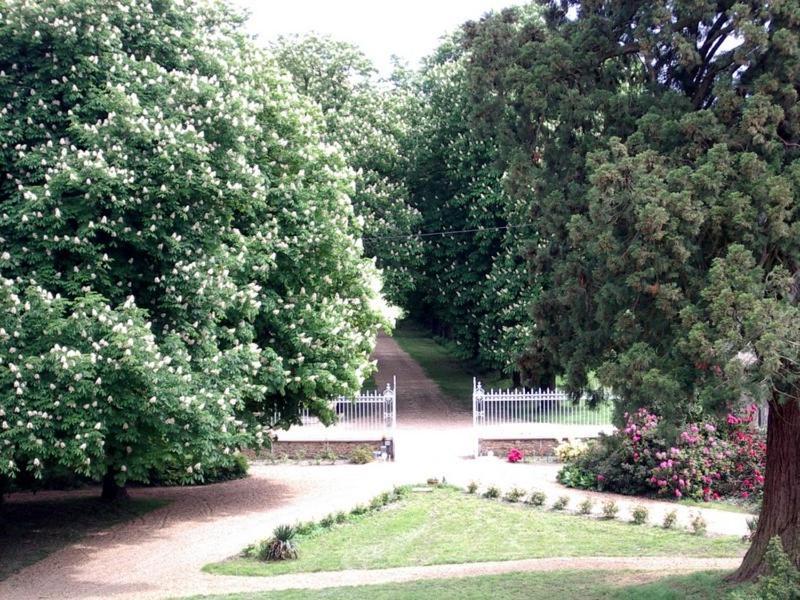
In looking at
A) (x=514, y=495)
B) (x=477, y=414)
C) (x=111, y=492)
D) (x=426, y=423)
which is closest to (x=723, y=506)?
(x=514, y=495)

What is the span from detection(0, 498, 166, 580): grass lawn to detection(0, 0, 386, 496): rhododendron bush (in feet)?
5.32

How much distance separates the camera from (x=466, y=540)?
47.7 ft

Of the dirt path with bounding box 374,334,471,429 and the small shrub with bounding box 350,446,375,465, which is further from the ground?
the dirt path with bounding box 374,334,471,429

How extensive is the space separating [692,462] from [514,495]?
3.36 meters

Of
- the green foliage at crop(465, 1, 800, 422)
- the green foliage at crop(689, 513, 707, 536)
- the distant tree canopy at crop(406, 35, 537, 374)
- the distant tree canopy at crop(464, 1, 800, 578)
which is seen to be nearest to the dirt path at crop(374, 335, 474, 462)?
the distant tree canopy at crop(406, 35, 537, 374)

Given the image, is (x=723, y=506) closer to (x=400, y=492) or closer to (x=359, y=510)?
(x=400, y=492)

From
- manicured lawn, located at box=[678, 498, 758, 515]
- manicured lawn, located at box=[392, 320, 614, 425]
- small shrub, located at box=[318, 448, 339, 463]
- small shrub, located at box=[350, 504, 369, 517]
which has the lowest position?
small shrub, located at box=[350, 504, 369, 517]

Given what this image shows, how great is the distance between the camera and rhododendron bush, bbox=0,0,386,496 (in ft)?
40.6

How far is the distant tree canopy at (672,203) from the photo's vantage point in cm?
862

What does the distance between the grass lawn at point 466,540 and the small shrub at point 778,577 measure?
3.30 m

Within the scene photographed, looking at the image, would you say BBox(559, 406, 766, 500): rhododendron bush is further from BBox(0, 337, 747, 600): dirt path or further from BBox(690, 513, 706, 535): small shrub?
BBox(690, 513, 706, 535): small shrub

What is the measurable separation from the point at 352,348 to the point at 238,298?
12.0 feet

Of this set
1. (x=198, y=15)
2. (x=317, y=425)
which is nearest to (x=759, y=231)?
(x=198, y=15)

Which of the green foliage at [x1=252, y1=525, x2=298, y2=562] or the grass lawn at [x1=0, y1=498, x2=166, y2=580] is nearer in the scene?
the green foliage at [x1=252, y1=525, x2=298, y2=562]
